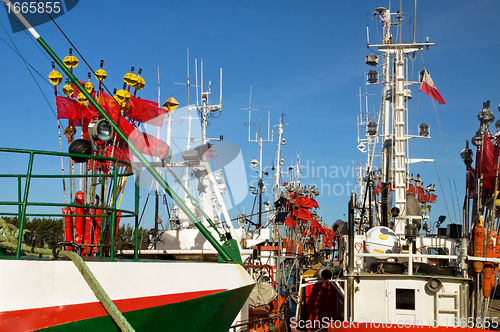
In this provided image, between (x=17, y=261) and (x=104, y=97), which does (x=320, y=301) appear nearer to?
(x=104, y=97)

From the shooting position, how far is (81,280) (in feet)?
15.9

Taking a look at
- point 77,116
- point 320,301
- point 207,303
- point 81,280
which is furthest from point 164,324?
point 320,301

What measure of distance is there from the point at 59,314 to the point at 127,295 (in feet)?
2.59

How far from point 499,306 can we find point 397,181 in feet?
20.2

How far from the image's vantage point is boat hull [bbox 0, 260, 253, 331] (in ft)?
14.4

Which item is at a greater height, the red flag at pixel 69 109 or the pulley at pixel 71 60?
the pulley at pixel 71 60

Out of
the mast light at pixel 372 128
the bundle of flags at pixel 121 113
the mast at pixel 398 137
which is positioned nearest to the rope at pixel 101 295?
the bundle of flags at pixel 121 113

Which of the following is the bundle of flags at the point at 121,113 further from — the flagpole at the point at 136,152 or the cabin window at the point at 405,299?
the cabin window at the point at 405,299

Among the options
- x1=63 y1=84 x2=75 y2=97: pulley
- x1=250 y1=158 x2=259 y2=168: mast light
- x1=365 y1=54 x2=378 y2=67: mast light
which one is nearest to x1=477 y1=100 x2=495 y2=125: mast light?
x1=365 y1=54 x2=378 y2=67: mast light

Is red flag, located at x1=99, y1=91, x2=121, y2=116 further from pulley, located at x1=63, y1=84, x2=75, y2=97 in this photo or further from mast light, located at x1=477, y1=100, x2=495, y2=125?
mast light, located at x1=477, y1=100, x2=495, y2=125

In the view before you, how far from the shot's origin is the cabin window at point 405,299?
11598 millimetres

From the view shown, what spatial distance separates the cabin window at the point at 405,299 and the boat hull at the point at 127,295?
6148mm

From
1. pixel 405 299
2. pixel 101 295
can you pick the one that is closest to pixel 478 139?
pixel 405 299

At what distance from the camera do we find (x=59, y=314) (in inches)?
182
